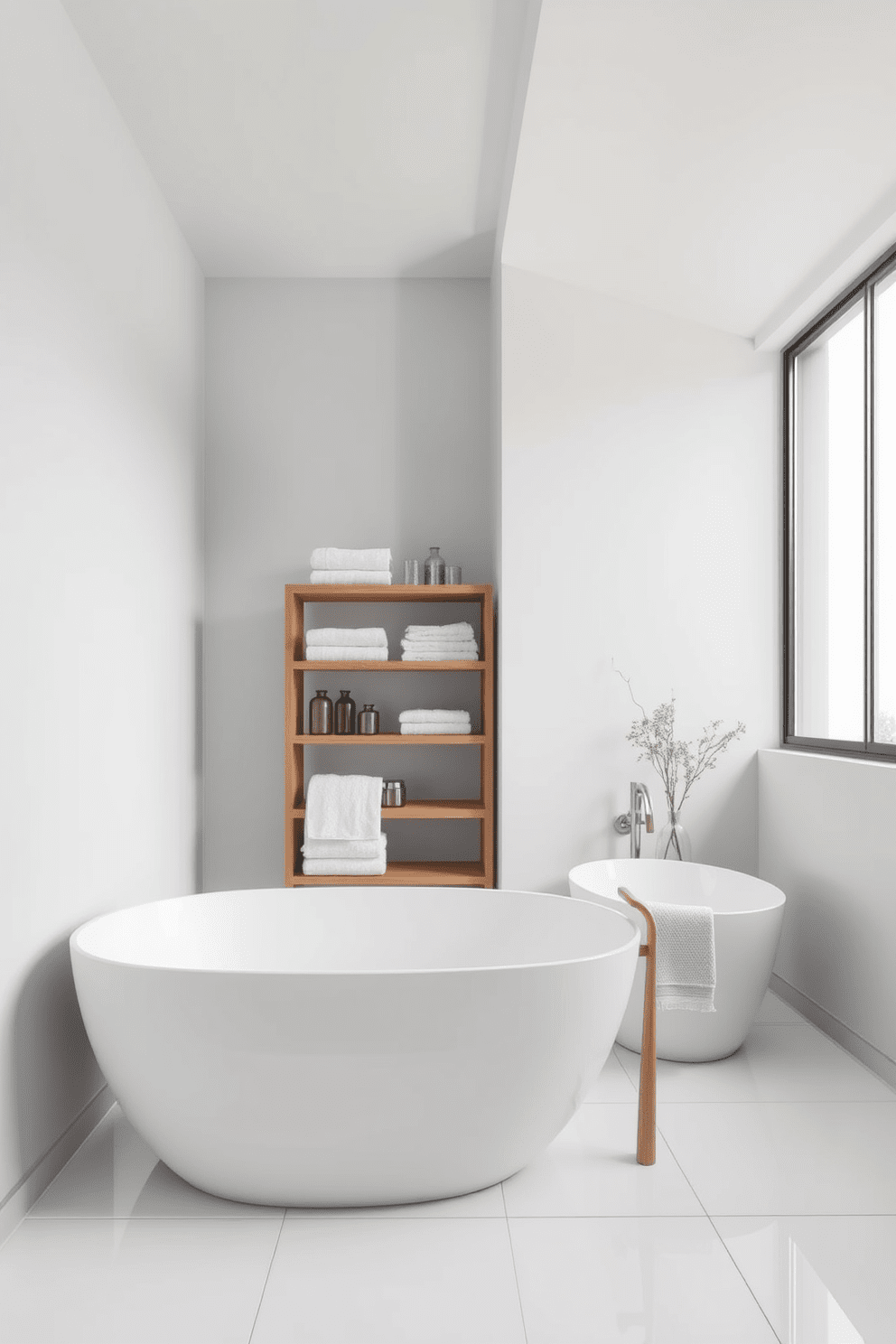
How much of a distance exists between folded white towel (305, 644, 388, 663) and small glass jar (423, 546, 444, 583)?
12.7 inches

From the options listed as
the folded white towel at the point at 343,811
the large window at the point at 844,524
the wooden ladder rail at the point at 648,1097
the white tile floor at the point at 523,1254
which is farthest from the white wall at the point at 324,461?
the white tile floor at the point at 523,1254

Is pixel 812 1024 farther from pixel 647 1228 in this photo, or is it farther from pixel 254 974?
pixel 254 974

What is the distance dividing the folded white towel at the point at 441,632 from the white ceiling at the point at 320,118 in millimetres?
1388

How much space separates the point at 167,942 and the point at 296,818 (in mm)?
981

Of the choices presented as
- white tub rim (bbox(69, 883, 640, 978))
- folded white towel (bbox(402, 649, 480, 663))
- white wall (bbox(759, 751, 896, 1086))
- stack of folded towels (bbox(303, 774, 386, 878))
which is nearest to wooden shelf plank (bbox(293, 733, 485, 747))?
stack of folded towels (bbox(303, 774, 386, 878))

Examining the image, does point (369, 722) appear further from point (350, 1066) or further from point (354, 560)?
point (350, 1066)

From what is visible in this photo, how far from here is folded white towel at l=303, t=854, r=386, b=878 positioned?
3314 mm

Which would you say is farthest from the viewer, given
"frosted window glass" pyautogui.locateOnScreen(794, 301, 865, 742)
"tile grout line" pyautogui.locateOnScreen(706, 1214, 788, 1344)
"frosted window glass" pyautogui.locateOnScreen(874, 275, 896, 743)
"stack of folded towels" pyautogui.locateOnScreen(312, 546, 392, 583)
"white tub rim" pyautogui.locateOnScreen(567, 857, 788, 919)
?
"stack of folded towels" pyautogui.locateOnScreen(312, 546, 392, 583)

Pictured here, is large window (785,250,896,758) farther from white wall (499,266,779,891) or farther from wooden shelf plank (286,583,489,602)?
wooden shelf plank (286,583,489,602)

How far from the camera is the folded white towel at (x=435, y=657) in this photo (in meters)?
3.42

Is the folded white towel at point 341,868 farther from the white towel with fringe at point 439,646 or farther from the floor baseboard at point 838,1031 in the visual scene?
the floor baseboard at point 838,1031

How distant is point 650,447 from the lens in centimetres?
341

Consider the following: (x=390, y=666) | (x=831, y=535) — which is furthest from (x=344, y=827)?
(x=831, y=535)

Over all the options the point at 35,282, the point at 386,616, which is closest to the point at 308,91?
the point at 35,282
